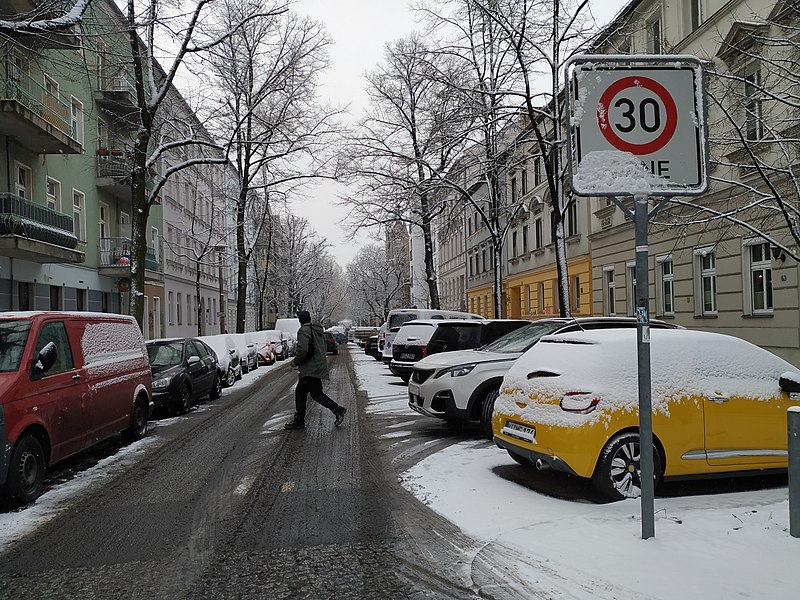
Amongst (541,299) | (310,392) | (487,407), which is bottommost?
(487,407)

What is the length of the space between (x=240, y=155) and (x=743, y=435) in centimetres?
2971

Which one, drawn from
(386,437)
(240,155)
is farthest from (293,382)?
(240,155)

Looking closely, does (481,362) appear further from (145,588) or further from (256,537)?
(145,588)

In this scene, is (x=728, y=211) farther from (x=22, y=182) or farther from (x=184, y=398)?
(x=22, y=182)

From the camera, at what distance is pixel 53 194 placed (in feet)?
79.3

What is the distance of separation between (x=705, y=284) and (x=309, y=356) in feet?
44.0

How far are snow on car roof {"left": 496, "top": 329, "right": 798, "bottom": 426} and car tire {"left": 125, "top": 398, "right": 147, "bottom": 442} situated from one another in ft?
19.9

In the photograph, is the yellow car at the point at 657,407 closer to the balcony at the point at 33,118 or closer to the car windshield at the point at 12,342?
the car windshield at the point at 12,342

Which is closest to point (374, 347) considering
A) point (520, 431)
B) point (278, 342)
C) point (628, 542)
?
point (278, 342)

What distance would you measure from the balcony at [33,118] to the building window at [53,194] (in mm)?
1750

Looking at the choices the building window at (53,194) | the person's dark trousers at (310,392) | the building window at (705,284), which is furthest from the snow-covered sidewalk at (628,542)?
the building window at (53,194)

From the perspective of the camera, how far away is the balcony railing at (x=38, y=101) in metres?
18.6

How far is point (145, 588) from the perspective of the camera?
4.41 metres

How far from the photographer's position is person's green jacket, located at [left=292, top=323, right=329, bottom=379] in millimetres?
10773
